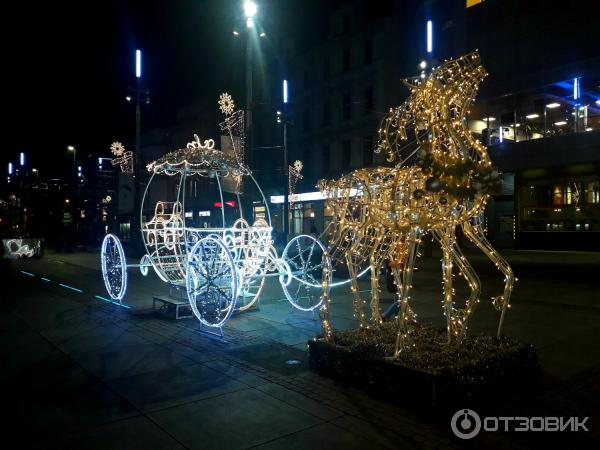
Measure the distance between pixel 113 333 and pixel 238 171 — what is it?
4.09m

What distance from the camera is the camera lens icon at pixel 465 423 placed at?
417cm

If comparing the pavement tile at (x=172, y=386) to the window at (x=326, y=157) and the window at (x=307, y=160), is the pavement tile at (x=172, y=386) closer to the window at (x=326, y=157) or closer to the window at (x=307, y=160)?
the window at (x=326, y=157)

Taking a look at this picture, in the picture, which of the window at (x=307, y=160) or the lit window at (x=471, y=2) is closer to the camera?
the lit window at (x=471, y=2)

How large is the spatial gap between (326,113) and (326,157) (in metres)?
3.28

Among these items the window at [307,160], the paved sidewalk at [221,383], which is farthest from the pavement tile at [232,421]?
the window at [307,160]

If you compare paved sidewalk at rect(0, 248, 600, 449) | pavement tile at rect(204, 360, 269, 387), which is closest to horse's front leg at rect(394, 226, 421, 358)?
paved sidewalk at rect(0, 248, 600, 449)

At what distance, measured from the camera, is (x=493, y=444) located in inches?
158

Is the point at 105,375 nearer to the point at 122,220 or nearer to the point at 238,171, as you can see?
the point at 238,171

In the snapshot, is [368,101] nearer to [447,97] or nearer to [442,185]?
[447,97]

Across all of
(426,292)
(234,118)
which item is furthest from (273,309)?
(234,118)

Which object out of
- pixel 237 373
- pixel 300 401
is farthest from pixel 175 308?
pixel 300 401

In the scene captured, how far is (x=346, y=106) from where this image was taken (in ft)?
118

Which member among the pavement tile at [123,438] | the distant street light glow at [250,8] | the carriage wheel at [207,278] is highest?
the distant street light glow at [250,8]

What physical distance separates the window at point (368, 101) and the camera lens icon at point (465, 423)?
31.0 metres
